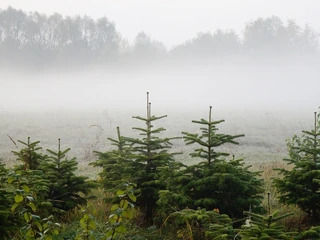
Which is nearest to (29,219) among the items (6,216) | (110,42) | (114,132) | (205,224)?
(6,216)

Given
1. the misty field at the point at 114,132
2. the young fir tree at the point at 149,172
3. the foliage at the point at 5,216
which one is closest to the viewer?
the foliage at the point at 5,216

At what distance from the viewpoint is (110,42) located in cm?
5012

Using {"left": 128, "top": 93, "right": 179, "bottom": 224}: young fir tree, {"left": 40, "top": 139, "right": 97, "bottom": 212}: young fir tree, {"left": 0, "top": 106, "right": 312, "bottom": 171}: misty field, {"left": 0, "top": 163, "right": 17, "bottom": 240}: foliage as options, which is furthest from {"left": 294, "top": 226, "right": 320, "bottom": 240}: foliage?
{"left": 0, "top": 106, "right": 312, "bottom": 171}: misty field

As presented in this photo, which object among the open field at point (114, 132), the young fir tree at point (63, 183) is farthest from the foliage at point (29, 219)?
the open field at point (114, 132)

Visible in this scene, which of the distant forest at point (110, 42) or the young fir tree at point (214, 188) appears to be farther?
the distant forest at point (110, 42)

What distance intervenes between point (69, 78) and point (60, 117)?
27043 millimetres

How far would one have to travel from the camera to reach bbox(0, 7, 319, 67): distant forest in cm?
4700

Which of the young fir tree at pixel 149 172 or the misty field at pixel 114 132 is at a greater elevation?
the young fir tree at pixel 149 172

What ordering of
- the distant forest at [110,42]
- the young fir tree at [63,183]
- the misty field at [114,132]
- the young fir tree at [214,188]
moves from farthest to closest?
1. the distant forest at [110,42]
2. the misty field at [114,132]
3. the young fir tree at [63,183]
4. the young fir tree at [214,188]

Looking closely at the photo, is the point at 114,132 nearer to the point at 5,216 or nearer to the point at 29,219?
the point at 5,216

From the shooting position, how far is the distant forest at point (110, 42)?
4700cm

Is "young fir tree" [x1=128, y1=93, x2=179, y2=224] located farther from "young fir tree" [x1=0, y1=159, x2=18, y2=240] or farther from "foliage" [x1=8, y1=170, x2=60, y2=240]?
"foliage" [x1=8, y1=170, x2=60, y2=240]

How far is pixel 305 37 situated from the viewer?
178 ft

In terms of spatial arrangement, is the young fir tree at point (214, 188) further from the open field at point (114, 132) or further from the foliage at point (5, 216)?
the open field at point (114, 132)
